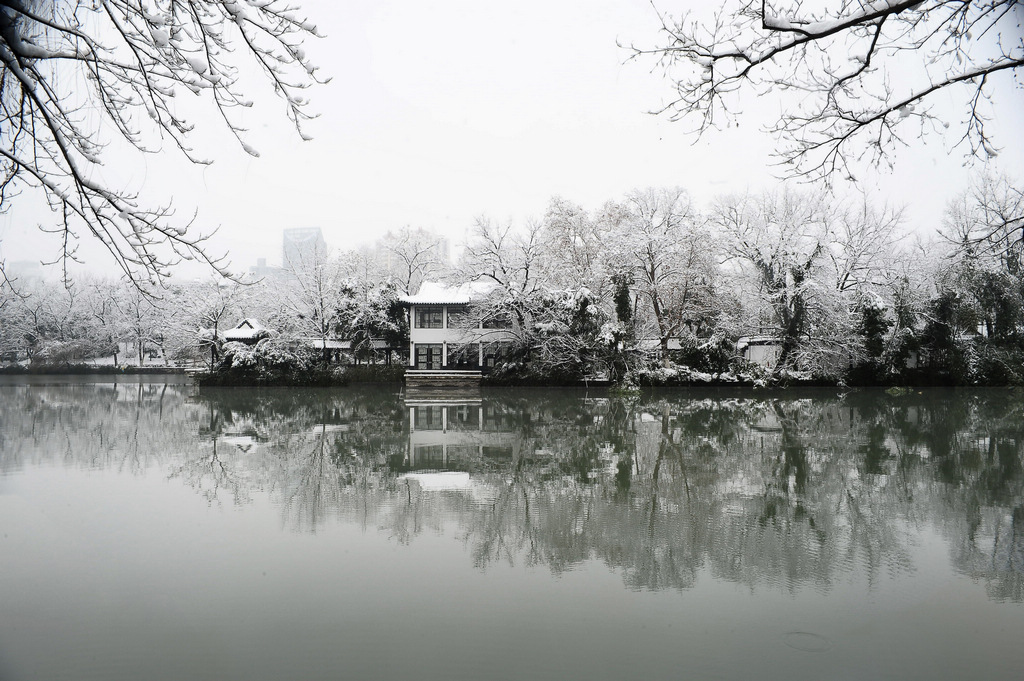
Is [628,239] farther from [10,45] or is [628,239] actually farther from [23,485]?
[10,45]

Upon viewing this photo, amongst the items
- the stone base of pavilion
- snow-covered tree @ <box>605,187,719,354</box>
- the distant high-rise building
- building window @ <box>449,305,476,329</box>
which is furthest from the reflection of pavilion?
the distant high-rise building

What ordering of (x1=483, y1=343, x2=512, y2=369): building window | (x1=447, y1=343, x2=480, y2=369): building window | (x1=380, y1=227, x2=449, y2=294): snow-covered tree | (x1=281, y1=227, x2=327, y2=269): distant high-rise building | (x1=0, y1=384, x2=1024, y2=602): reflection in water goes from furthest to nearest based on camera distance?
1. (x1=380, y1=227, x2=449, y2=294): snow-covered tree
2. (x1=281, y1=227, x2=327, y2=269): distant high-rise building
3. (x1=447, y1=343, x2=480, y2=369): building window
4. (x1=483, y1=343, x2=512, y2=369): building window
5. (x1=0, y1=384, x2=1024, y2=602): reflection in water

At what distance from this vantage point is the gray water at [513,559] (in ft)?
13.0

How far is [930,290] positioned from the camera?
2734 cm

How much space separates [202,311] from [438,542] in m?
31.7

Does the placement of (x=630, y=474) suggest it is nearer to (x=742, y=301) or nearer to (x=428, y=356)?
(x=742, y=301)

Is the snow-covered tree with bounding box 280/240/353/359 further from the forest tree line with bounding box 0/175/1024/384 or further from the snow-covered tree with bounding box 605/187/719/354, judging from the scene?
the snow-covered tree with bounding box 605/187/719/354

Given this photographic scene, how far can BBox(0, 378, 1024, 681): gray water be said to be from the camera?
3971 mm

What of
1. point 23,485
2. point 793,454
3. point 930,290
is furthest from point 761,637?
point 930,290

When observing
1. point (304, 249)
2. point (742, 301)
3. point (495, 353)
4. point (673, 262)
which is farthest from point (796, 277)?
point (304, 249)

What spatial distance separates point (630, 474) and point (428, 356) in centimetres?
2341

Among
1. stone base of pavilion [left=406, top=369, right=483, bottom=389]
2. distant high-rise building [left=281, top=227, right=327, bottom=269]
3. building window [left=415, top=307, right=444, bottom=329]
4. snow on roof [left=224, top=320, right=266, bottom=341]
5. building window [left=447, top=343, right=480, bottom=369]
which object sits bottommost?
stone base of pavilion [left=406, top=369, right=483, bottom=389]

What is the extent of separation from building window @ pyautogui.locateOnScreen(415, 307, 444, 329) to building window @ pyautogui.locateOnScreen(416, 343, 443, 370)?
95 centimetres

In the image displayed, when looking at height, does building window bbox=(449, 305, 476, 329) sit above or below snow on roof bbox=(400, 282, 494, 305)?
below
